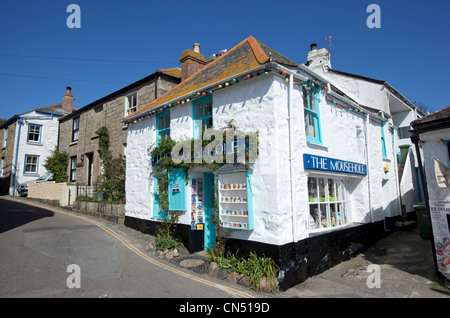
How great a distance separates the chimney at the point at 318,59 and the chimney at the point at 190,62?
6.05m

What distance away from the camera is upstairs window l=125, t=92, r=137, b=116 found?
14.3 m

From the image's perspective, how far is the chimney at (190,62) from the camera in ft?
39.8

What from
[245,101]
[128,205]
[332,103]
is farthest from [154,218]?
[332,103]

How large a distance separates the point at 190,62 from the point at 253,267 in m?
9.55

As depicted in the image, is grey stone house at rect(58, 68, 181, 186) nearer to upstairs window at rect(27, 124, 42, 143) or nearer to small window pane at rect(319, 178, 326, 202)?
upstairs window at rect(27, 124, 42, 143)

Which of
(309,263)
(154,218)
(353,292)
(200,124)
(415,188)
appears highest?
(200,124)

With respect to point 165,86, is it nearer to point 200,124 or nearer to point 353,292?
point 200,124

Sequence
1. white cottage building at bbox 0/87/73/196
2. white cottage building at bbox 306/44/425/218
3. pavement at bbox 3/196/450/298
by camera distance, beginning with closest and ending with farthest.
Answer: pavement at bbox 3/196/450/298 < white cottage building at bbox 306/44/425/218 < white cottage building at bbox 0/87/73/196

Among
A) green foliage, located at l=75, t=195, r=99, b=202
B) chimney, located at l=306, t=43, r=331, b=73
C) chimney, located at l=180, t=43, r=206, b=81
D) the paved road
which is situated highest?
chimney, located at l=306, t=43, r=331, b=73

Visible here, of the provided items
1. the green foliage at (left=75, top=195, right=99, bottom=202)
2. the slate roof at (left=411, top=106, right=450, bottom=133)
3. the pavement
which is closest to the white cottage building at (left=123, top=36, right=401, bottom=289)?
the pavement

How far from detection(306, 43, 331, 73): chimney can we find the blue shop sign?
679cm

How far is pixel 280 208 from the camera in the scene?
614cm

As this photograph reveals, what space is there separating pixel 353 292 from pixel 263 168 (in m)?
3.43

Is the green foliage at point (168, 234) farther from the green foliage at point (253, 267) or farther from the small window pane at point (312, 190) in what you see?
the small window pane at point (312, 190)
